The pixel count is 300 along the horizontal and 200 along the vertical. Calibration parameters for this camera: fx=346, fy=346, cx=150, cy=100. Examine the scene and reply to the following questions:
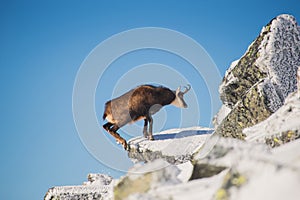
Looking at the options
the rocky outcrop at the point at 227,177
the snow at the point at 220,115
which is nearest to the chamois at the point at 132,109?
the snow at the point at 220,115

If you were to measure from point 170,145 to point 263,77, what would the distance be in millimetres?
4816

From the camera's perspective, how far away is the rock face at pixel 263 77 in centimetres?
985

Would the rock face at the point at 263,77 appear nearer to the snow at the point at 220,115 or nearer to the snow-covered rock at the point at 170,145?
the snow at the point at 220,115

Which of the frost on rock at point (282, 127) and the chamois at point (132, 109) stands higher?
the chamois at point (132, 109)

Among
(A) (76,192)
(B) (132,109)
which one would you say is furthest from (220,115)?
(A) (76,192)

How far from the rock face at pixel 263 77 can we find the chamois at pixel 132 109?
3.85 m

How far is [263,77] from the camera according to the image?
11383mm

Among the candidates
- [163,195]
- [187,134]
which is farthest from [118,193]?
[187,134]

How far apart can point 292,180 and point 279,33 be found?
9.67 m

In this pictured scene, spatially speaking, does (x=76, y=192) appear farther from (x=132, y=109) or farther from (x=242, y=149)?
(x=242, y=149)

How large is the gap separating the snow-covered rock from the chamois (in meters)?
0.49

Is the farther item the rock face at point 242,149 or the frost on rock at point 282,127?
the frost on rock at point 282,127

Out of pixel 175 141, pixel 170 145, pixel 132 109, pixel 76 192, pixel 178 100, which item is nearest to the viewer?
pixel 76 192

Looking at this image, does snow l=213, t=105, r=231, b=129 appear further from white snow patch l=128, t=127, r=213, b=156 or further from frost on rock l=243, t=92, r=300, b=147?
frost on rock l=243, t=92, r=300, b=147
